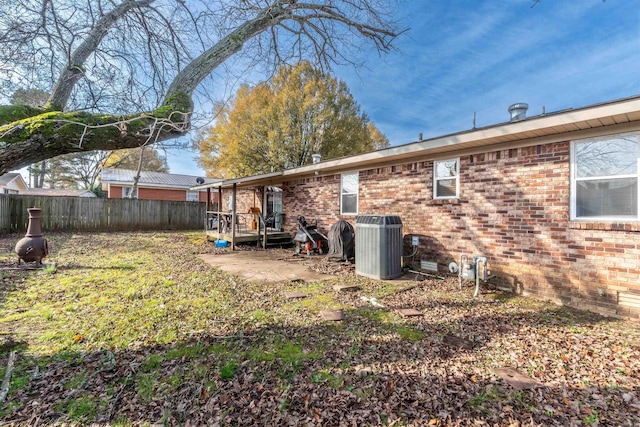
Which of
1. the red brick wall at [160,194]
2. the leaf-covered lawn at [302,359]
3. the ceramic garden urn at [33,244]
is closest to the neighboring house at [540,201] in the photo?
the leaf-covered lawn at [302,359]

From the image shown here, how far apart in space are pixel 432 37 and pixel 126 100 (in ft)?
27.6

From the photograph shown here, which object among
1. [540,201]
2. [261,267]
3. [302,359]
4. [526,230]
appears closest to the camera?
[302,359]

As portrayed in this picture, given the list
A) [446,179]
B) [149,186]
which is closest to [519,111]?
[446,179]

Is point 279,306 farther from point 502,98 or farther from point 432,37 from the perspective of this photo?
point 502,98

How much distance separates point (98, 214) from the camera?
50.4 feet

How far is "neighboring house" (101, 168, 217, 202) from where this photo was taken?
74.6ft

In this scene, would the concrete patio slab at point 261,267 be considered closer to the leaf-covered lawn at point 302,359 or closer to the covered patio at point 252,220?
the leaf-covered lawn at point 302,359

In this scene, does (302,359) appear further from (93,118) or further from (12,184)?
(12,184)

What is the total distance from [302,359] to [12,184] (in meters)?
36.0

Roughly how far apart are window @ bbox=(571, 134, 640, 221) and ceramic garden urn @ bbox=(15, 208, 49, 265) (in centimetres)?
1066

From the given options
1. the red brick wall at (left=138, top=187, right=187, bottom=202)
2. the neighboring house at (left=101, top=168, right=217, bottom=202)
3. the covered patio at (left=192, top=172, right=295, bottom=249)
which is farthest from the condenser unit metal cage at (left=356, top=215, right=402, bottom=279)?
the red brick wall at (left=138, top=187, right=187, bottom=202)

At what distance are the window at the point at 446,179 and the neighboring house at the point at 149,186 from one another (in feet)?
64.1

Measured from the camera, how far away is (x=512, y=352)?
3109 millimetres

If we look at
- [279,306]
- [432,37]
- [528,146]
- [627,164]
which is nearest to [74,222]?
[279,306]
